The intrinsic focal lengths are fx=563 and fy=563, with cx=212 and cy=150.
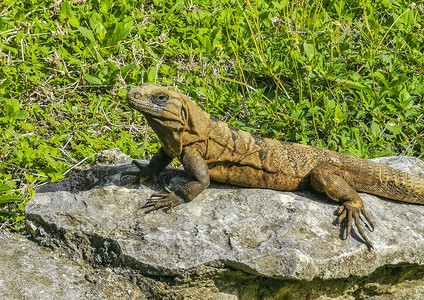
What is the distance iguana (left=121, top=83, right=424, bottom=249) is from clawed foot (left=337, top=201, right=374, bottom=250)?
0.08ft

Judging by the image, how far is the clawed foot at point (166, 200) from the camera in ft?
16.3

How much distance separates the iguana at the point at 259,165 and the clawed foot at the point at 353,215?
0.08ft

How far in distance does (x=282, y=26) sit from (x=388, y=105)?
2.08 meters

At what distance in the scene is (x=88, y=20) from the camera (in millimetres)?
8211

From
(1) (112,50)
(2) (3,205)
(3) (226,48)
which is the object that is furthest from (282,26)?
(2) (3,205)

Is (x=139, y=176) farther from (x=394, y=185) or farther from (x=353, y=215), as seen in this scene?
(x=394, y=185)

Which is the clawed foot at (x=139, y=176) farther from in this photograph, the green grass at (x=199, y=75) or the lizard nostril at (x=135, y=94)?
the green grass at (x=199, y=75)

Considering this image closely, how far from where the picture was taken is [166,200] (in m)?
5.00

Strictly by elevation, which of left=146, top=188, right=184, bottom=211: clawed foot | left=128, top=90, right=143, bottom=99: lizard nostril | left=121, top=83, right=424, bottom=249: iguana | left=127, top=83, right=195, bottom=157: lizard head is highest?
left=128, top=90, right=143, bottom=99: lizard nostril

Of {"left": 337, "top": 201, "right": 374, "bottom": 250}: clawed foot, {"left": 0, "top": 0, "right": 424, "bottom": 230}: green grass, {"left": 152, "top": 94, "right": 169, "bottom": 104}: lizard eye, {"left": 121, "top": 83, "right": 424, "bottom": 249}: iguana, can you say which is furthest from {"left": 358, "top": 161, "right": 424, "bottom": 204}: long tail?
{"left": 152, "top": 94, "right": 169, "bottom": 104}: lizard eye

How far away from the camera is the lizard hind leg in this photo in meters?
4.91

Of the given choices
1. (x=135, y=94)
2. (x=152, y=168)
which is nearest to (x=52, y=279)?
(x=152, y=168)

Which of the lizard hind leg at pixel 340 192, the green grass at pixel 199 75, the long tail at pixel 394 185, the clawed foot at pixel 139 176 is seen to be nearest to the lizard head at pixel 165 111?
the clawed foot at pixel 139 176

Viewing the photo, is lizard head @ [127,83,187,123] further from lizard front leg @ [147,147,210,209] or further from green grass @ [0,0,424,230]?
green grass @ [0,0,424,230]
